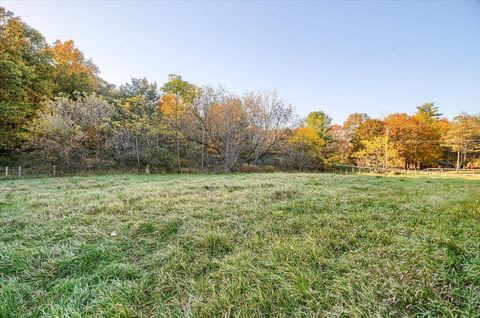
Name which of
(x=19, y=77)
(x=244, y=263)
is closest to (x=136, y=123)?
(x=19, y=77)

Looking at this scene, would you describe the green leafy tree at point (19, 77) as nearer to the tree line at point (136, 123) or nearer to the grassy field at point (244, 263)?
the tree line at point (136, 123)

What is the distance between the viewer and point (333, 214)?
339 centimetres

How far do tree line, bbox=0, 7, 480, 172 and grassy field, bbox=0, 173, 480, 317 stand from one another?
10930 mm

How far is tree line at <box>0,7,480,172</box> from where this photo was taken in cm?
1246

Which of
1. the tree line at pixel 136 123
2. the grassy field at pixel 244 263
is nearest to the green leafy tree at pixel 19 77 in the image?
the tree line at pixel 136 123

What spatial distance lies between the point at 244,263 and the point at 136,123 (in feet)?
49.2

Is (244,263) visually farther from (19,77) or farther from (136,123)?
(19,77)

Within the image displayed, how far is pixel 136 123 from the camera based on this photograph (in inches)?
574

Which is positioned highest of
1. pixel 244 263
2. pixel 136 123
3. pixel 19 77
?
pixel 19 77

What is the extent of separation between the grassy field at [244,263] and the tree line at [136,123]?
35.9ft

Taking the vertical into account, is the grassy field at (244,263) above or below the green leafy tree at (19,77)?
below

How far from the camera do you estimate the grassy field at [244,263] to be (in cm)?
148

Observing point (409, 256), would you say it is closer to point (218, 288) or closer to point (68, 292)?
point (218, 288)

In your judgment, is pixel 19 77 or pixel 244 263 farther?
pixel 19 77
